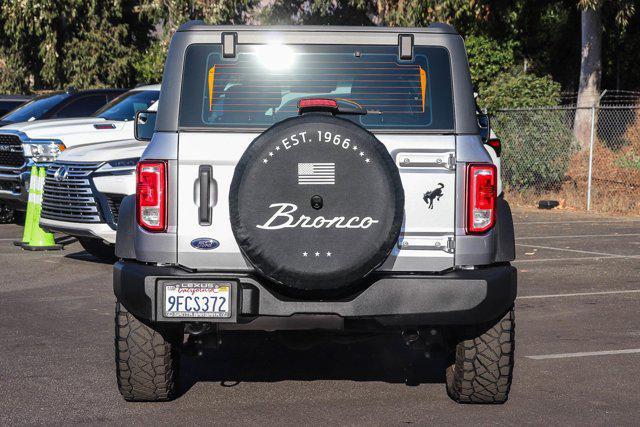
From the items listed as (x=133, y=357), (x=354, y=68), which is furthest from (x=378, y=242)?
(x=133, y=357)

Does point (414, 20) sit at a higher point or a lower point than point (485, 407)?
higher

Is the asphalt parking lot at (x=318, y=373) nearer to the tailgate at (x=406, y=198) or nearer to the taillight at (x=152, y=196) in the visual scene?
the tailgate at (x=406, y=198)

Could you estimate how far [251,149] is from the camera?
5.27 meters

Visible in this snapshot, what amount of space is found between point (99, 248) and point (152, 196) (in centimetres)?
738

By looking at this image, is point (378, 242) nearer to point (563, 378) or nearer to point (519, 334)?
point (563, 378)

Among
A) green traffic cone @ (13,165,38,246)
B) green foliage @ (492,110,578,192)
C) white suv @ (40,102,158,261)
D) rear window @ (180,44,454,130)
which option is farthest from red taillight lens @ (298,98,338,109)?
green foliage @ (492,110,578,192)

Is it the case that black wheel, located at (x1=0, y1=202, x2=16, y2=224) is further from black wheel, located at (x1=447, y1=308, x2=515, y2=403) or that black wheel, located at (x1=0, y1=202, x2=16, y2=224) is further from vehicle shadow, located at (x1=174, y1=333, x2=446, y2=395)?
black wheel, located at (x1=447, y1=308, x2=515, y2=403)

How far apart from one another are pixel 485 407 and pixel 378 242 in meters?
1.41

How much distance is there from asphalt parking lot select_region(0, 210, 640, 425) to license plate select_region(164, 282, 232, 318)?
0.66 m

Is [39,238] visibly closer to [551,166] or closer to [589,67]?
[551,166]

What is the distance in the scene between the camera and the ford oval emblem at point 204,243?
557 centimetres

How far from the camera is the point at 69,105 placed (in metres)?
17.3

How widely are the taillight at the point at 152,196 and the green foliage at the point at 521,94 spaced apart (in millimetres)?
19051

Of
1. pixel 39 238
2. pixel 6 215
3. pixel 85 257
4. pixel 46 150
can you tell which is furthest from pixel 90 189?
pixel 6 215
